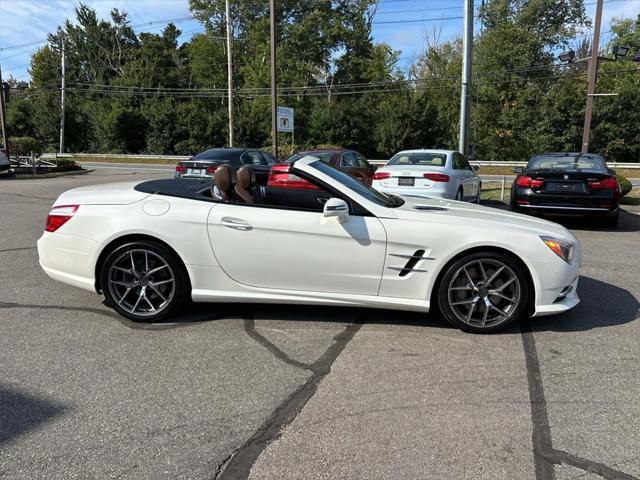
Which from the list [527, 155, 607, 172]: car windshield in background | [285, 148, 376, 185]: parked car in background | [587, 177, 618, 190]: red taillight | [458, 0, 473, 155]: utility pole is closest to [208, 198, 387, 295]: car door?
[587, 177, 618, 190]: red taillight

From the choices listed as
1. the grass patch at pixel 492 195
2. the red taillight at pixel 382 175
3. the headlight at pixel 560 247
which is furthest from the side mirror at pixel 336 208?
the grass patch at pixel 492 195

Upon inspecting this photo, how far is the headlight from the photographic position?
4121 millimetres

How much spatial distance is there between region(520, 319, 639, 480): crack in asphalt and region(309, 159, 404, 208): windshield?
1801 millimetres

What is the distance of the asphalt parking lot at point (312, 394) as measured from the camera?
8.41 feet

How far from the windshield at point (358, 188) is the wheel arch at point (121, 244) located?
141 cm

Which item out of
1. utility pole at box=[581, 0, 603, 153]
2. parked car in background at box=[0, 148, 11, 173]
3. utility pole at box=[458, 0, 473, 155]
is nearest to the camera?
utility pole at box=[458, 0, 473, 155]

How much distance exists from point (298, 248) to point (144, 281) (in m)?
1.39

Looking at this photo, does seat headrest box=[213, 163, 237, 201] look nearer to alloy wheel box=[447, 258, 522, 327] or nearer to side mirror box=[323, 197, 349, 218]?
side mirror box=[323, 197, 349, 218]

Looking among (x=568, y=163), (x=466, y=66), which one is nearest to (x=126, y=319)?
(x=568, y=163)

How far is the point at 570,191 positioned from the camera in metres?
9.27

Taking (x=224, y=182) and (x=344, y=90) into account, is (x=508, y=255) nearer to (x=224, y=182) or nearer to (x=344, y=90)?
(x=224, y=182)

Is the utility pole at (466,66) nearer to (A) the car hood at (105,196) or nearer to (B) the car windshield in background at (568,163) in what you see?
(B) the car windshield in background at (568,163)

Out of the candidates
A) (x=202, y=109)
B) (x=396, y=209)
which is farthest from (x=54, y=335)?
(x=202, y=109)

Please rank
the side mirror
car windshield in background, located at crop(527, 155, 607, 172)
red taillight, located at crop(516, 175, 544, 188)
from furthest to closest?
car windshield in background, located at crop(527, 155, 607, 172)
red taillight, located at crop(516, 175, 544, 188)
the side mirror
